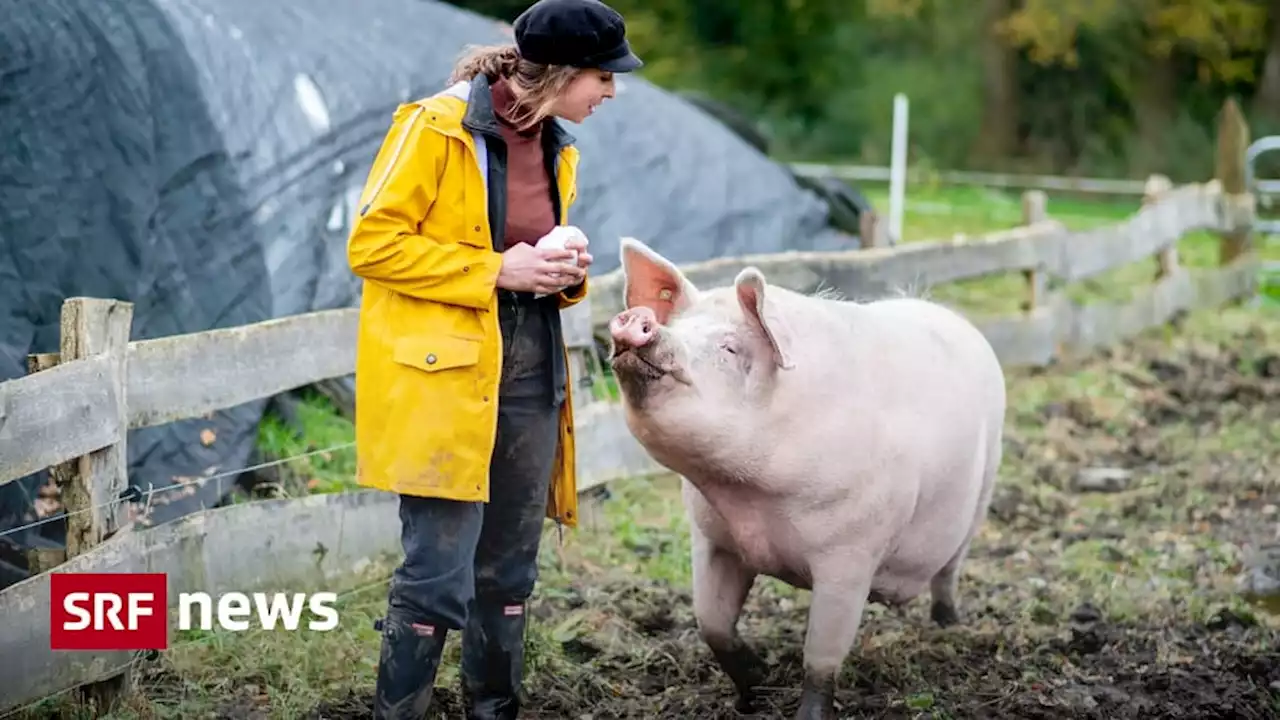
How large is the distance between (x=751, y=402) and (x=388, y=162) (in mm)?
1018

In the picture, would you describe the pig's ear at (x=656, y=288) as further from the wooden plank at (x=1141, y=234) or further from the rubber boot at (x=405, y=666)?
the wooden plank at (x=1141, y=234)

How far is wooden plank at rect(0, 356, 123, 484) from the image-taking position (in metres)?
3.94

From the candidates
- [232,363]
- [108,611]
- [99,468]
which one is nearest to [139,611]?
[108,611]

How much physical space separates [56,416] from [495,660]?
1.19 metres

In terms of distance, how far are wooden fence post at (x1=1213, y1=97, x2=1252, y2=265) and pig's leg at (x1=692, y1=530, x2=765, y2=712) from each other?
911cm

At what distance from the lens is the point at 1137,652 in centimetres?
508

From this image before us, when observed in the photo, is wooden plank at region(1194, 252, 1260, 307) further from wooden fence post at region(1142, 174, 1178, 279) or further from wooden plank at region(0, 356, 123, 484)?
wooden plank at region(0, 356, 123, 484)

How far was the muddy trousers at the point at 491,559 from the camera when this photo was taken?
374 centimetres

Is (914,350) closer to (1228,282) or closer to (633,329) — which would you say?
(633,329)

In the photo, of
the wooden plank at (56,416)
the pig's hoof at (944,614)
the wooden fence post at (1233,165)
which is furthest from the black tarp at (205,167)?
the wooden fence post at (1233,165)

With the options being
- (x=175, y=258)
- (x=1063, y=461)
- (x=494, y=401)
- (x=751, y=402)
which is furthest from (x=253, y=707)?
(x=1063, y=461)

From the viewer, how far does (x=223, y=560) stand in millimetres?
4746

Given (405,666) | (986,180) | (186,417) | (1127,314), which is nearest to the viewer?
(405,666)

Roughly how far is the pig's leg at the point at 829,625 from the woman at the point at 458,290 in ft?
2.90
